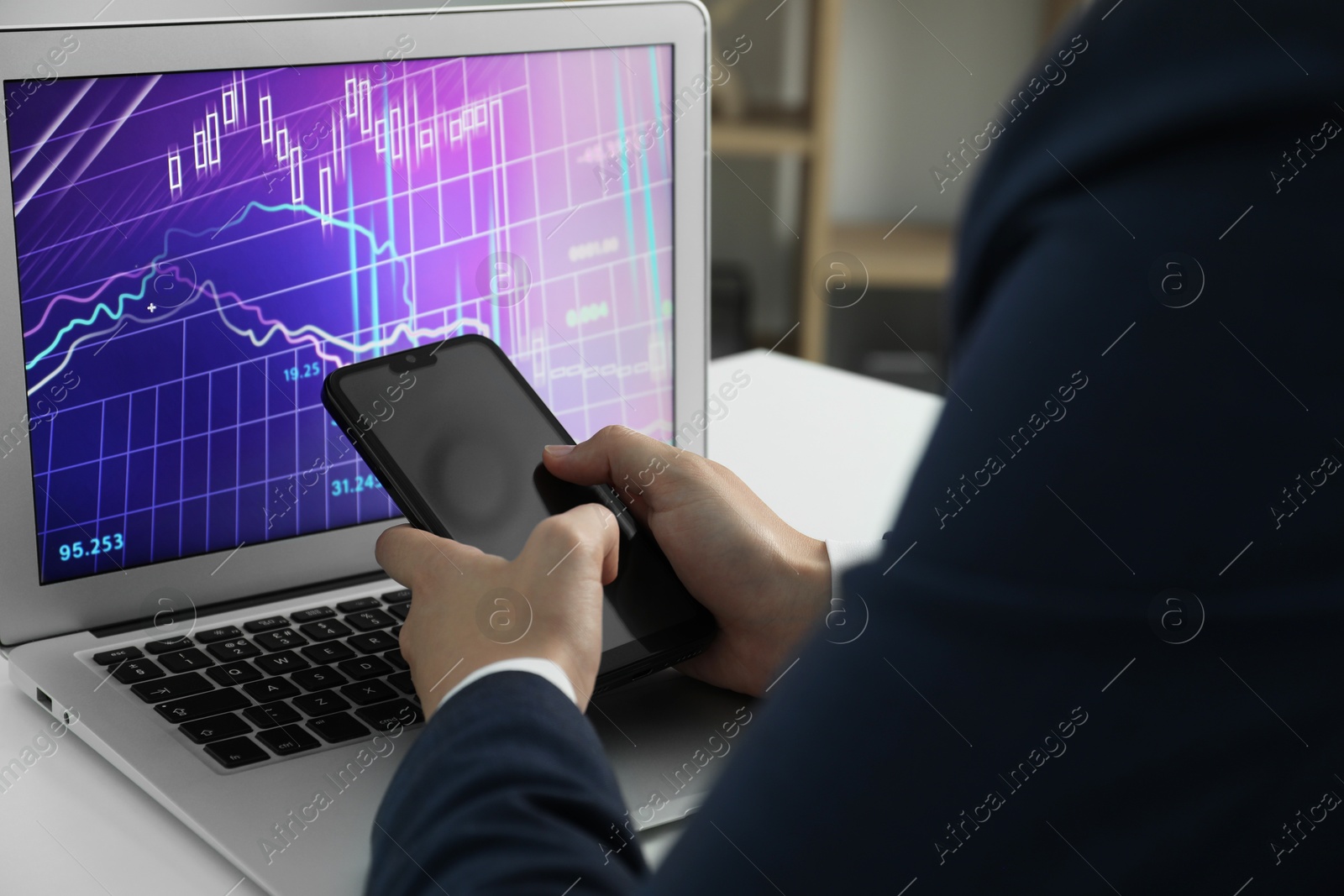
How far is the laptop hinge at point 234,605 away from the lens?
678 mm

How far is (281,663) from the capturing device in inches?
24.8

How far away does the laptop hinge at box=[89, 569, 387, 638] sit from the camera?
0.68 meters

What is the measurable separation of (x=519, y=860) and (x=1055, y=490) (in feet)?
0.69

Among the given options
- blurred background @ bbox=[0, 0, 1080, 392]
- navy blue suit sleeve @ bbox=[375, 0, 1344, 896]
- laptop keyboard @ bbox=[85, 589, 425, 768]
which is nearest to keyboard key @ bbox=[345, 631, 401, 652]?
laptop keyboard @ bbox=[85, 589, 425, 768]

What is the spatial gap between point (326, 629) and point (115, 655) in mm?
111

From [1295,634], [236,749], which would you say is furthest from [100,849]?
[1295,634]

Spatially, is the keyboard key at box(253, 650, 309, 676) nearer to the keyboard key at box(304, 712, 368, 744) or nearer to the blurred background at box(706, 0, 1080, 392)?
the keyboard key at box(304, 712, 368, 744)

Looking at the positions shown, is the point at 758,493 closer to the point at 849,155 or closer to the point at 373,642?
the point at 373,642

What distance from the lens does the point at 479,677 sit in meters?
0.44

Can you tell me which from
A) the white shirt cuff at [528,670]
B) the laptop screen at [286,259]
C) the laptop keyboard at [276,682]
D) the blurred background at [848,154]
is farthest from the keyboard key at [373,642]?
the blurred background at [848,154]

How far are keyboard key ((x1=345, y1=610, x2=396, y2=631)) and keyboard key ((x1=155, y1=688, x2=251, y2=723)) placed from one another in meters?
0.09

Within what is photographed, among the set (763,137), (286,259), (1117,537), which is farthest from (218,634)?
Result: (763,137)

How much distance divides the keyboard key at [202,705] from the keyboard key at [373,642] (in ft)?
0.24

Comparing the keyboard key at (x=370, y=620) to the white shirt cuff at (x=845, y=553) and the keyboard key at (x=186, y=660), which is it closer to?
the keyboard key at (x=186, y=660)
